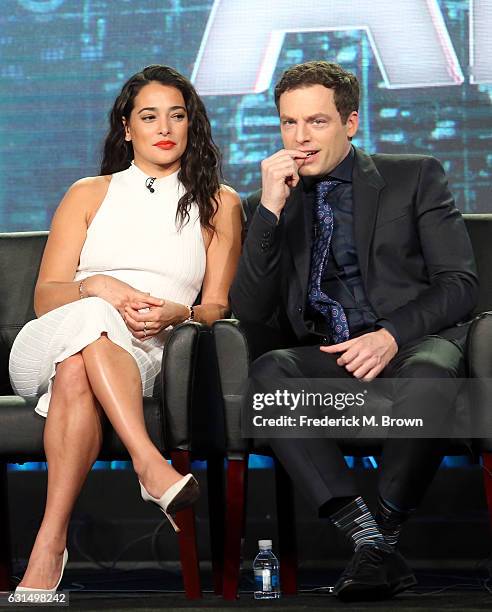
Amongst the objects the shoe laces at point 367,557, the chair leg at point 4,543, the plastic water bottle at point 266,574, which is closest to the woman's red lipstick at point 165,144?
the chair leg at point 4,543

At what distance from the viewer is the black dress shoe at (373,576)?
2168 millimetres

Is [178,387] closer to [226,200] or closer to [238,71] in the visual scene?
[226,200]

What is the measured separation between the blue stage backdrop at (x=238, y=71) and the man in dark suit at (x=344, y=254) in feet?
2.63

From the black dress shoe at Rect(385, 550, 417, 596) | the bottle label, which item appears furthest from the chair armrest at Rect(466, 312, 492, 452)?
the bottle label

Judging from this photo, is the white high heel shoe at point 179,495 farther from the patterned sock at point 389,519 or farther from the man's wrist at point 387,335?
the man's wrist at point 387,335

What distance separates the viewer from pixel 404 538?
3.43 meters

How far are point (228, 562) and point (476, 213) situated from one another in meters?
1.60

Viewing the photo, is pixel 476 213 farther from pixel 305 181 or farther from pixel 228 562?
pixel 228 562

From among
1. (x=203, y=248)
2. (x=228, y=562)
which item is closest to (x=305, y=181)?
(x=203, y=248)

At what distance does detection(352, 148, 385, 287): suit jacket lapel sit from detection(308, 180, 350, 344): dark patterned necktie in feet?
0.24

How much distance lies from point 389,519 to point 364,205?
3.01 ft

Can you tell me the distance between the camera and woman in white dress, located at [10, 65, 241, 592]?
8.46ft

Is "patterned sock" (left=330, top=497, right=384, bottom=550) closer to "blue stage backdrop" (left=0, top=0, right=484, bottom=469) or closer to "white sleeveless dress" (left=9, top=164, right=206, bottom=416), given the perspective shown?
"white sleeveless dress" (left=9, top=164, right=206, bottom=416)

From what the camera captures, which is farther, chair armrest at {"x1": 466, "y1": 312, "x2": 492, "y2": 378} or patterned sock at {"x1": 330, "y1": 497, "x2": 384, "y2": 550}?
chair armrest at {"x1": 466, "y1": 312, "x2": 492, "y2": 378}
